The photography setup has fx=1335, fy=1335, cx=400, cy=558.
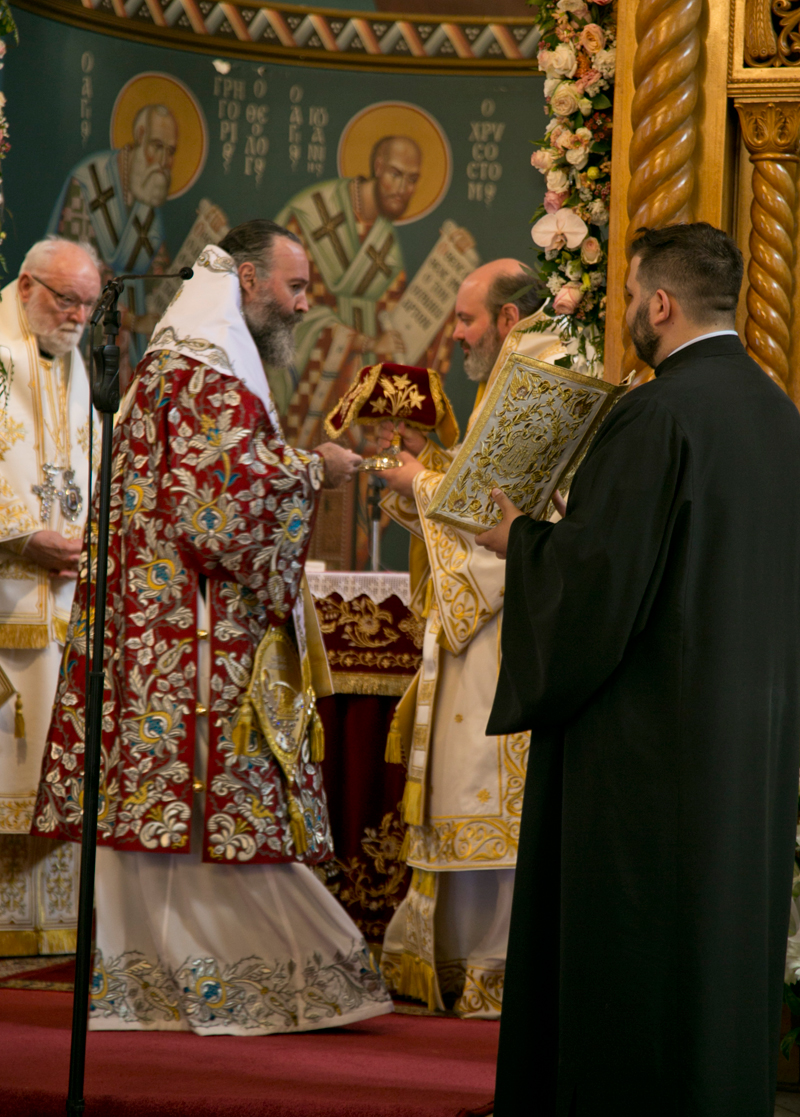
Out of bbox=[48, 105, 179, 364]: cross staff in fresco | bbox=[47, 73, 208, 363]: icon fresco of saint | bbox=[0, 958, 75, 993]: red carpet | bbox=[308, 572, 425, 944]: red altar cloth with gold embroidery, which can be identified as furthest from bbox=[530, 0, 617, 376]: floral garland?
bbox=[47, 73, 208, 363]: icon fresco of saint

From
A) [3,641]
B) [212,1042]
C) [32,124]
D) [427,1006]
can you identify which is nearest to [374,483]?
[32,124]

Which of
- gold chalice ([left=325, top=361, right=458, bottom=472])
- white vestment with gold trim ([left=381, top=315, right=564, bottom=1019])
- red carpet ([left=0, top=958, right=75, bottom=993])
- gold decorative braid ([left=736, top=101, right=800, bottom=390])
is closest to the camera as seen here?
gold decorative braid ([left=736, top=101, right=800, bottom=390])

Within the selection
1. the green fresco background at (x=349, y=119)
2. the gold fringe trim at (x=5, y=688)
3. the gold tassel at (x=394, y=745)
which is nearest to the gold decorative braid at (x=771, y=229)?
the gold tassel at (x=394, y=745)

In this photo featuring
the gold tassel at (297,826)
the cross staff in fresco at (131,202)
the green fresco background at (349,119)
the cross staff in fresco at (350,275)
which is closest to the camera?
the gold tassel at (297,826)

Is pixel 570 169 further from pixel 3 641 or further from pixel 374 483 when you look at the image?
pixel 374 483

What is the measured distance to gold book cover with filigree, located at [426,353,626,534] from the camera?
292cm

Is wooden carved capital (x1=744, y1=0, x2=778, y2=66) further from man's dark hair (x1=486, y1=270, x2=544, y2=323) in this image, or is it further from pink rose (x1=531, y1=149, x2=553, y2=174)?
man's dark hair (x1=486, y1=270, x2=544, y2=323)

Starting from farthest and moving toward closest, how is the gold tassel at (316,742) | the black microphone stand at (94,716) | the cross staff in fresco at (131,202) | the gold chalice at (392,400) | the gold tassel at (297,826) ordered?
1. the cross staff in fresco at (131,202)
2. the gold chalice at (392,400)
3. the gold tassel at (316,742)
4. the gold tassel at (297,826)
5. the black microphone stand at (94,716)

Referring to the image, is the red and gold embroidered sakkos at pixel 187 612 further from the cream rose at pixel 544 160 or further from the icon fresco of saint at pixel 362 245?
the icon fresco of saint at pixel 362 245

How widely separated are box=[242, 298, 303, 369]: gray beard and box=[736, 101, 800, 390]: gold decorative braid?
4.67ft

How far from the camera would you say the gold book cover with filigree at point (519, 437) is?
9.58ft

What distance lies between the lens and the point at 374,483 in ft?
27.2

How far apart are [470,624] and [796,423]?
5.77 feet

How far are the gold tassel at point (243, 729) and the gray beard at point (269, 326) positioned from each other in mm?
1123
